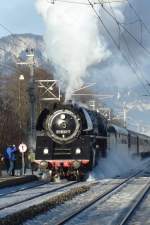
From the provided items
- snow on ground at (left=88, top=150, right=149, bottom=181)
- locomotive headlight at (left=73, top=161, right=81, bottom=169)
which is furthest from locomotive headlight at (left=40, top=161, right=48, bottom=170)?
snow on ground at (left=88, top=150, right=149, bottom=181)

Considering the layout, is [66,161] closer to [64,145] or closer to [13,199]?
[64,145]

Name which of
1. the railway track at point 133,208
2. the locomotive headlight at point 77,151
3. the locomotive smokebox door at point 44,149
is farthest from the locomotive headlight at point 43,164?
the railway track at point 133,208

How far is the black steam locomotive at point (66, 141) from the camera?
2300 centimetres

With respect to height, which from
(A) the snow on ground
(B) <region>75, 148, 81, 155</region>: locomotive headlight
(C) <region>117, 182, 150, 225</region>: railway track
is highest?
(B) <region>75, 148, 81, 155</region>: locomotive headlight

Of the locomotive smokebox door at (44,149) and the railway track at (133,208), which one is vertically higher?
the locomotive smokebox door at (44,149)

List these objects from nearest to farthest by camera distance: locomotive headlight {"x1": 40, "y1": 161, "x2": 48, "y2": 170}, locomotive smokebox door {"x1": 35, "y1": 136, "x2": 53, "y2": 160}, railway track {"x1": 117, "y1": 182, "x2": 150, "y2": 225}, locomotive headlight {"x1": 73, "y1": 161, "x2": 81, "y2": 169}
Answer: railway track {"x1": 117, "y1": 182, "x2": 150, "y2": 225}
locomotive headlight {"x1": 73, "y1": 161, "x2": 81, "y2": 169}
locomotive headlight {"x1": 40, "y1": 161, "x2": 48, "y2": 170}
locomotive smokebox door {"x1": 35, "y1": 136, "x2": 53, "y2": 160}

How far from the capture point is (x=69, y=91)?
92.6 feet

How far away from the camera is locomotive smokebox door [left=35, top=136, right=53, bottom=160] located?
76.3ft

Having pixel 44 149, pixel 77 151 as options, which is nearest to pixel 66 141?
pixel 77 151

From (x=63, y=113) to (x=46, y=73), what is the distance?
42942 millimetres

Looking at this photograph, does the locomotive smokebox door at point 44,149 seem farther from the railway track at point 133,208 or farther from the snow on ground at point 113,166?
the railway track at point 133,208

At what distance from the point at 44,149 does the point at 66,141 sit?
3.24 feet

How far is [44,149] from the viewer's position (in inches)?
Answer: 919

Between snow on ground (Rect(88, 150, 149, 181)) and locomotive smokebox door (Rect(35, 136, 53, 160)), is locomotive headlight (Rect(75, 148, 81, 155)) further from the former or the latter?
snow on ground (Rect(88, 150, 149, 181))
